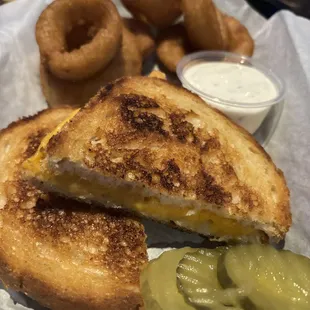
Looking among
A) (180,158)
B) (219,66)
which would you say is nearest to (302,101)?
A: (219,66)

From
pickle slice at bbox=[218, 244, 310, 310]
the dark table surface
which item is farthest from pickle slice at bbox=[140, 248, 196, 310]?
the dark table surface

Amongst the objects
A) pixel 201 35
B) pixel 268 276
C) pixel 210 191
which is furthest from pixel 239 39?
pixel 268 276

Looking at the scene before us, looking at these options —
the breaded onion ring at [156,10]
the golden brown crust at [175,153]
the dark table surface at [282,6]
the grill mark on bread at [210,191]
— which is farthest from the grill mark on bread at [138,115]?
the dark table surface at [282,6]

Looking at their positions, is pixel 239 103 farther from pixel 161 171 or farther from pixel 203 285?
pixel 203 285

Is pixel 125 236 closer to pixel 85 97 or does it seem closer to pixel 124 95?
pixel 124 95

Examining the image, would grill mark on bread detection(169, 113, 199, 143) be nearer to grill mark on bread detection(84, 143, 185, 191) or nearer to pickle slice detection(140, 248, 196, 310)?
grill mark on bread detection(84, 143, 185, 191)
